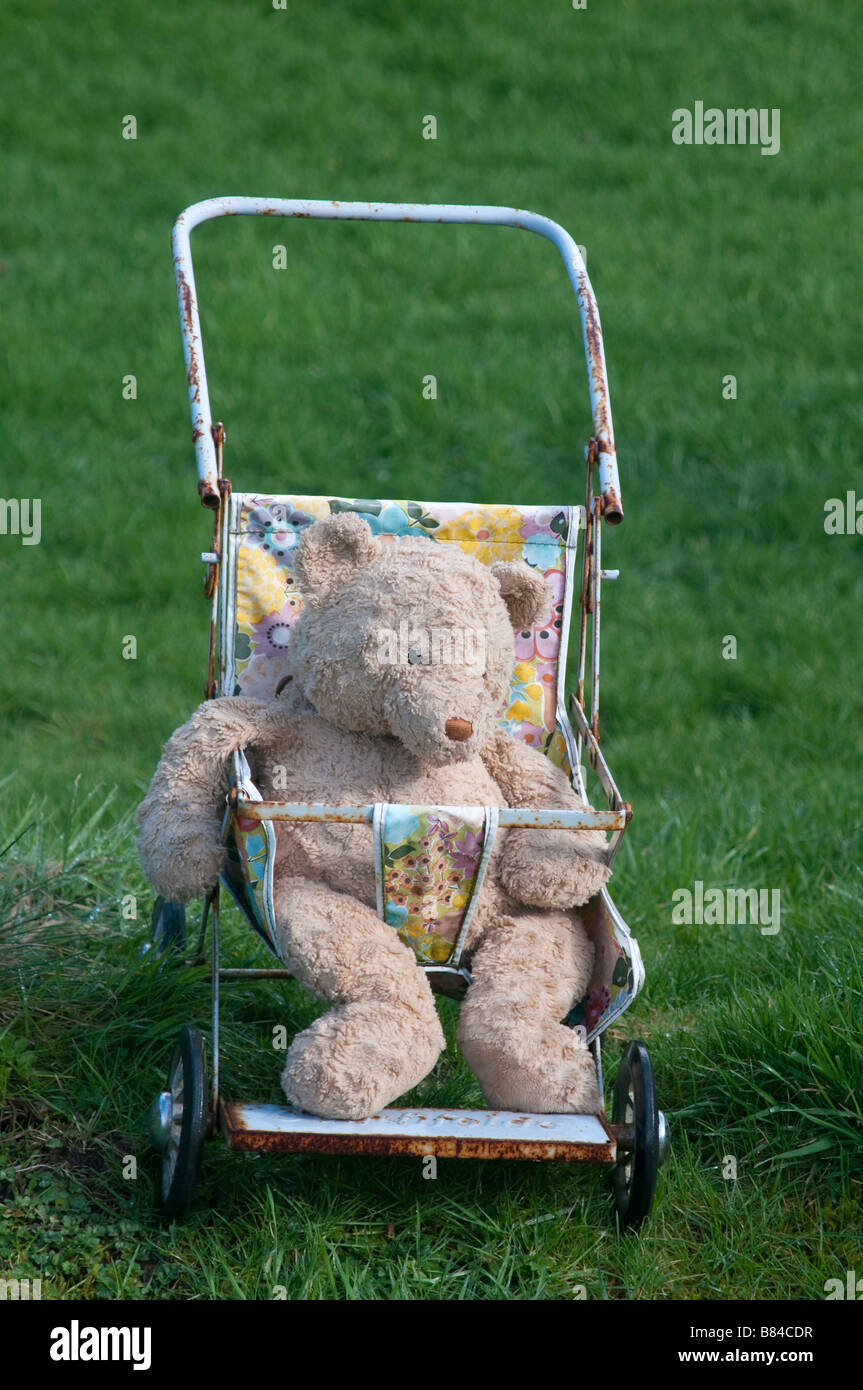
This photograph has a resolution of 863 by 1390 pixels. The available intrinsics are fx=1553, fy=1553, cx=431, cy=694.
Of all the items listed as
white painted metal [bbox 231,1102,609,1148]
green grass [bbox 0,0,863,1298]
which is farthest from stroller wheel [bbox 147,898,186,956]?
white painted metal [bbox 231,1102,609,1148]

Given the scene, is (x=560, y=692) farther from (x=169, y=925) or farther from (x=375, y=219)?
(x=375, y=219)

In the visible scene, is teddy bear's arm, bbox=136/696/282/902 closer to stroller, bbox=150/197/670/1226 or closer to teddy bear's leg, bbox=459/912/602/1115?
stroller, bbox=150/197/670/1226

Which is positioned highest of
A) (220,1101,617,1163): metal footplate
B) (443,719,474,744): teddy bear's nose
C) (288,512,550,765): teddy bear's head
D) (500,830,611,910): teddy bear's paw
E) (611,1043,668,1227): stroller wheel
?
(288,512,550,765): teddy bear's head

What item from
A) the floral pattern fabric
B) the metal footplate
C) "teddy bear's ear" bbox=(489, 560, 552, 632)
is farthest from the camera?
"teddy bear's ear" bbox=(489, 560, 552, 632)

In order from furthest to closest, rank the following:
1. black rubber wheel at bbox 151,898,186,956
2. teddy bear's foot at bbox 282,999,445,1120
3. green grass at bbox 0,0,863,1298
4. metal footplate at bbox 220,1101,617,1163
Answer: black rubber wheel at bbox 151,898,186,956
green grass at bbox 0,0,863,1298
teddy bear's foot at bbox 282,999,445,1120
metal footplate at bbox 220,1101,617,1163

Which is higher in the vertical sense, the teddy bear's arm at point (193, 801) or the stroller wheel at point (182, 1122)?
the teddy bear's arm at point (193, 801)

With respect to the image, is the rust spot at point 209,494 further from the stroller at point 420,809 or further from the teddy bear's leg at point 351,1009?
the teddy bear's leg at point 351,1009

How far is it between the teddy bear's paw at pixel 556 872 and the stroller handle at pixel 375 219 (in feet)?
2.60

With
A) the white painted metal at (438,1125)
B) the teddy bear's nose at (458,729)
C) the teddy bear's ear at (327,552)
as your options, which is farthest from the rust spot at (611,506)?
the white painted metal at (438,1125)

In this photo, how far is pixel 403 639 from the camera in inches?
132

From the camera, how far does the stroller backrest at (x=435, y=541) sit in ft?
13.0

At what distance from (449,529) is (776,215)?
6.12 metres

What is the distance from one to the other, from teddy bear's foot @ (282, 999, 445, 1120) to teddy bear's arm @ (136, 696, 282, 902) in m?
0.44

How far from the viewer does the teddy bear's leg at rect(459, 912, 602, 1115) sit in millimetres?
3213
